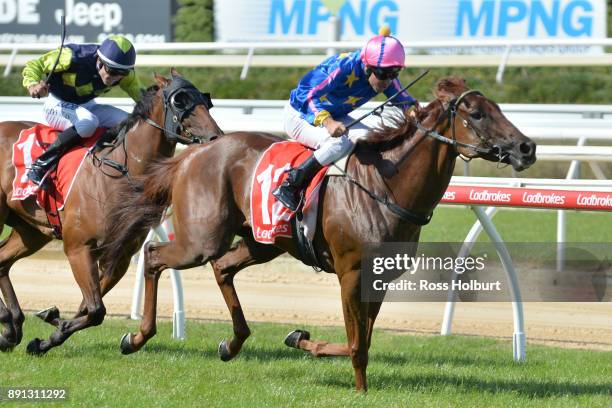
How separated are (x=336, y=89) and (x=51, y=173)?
1.94 metres

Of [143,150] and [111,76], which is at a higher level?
[111,76]

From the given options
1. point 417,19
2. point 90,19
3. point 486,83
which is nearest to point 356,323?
point 486,83

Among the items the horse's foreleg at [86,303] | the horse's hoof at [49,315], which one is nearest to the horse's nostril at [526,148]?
the horse's foreleg at [86,303]

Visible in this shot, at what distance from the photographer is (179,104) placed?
241 inches

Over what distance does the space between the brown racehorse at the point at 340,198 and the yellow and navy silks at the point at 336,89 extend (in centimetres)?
26

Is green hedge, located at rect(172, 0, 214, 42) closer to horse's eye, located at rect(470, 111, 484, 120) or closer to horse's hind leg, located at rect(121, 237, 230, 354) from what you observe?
horse's hind leg, located at rect(121, 237, 230, 354)

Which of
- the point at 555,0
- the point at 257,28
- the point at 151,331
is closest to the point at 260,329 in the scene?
the point at 151,331

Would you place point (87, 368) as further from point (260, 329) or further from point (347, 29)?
point (347, 29)

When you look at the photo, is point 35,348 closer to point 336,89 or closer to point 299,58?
point 336,89

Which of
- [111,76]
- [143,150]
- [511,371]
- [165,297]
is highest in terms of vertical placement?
[111,76]

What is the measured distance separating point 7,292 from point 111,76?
1.49m

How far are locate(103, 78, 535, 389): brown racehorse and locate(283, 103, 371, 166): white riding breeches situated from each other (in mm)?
104

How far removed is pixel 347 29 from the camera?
17.9 metres

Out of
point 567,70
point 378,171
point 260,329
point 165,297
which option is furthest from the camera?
point 567,70
